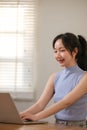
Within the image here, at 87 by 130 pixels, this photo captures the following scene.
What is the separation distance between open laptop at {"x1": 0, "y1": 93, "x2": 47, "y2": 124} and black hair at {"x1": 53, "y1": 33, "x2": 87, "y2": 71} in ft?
2.34

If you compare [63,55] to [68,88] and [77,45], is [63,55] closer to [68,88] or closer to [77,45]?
[77,45]

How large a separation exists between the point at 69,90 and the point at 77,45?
387mm

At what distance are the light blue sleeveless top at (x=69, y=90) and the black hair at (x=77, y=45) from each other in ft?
0.36

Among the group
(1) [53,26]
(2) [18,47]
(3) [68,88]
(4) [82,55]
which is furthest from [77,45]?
(2) [18,47]

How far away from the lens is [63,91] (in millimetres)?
2240

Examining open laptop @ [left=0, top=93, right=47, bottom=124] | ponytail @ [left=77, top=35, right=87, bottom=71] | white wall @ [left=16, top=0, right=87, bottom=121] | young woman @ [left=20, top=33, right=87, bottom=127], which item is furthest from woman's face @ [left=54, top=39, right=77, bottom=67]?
white wall @ [left=16, top=0, right=87, bottom=121]

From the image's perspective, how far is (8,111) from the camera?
1771mm

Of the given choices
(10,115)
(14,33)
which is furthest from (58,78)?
(14,33)

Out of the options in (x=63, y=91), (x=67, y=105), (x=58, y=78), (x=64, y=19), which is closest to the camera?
(x=67, y=105)

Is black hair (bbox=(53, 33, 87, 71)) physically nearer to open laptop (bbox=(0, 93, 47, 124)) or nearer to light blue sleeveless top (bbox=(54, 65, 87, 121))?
light blue sleeveless top (bbox=(54, 65, 87, 121))

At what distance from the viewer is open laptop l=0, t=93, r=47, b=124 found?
1.72 m

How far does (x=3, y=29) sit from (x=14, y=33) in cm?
15

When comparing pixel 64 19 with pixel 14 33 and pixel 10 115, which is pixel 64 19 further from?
pixel 10 115

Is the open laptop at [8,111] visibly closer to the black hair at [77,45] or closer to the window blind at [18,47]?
the black hair at [77,45]
